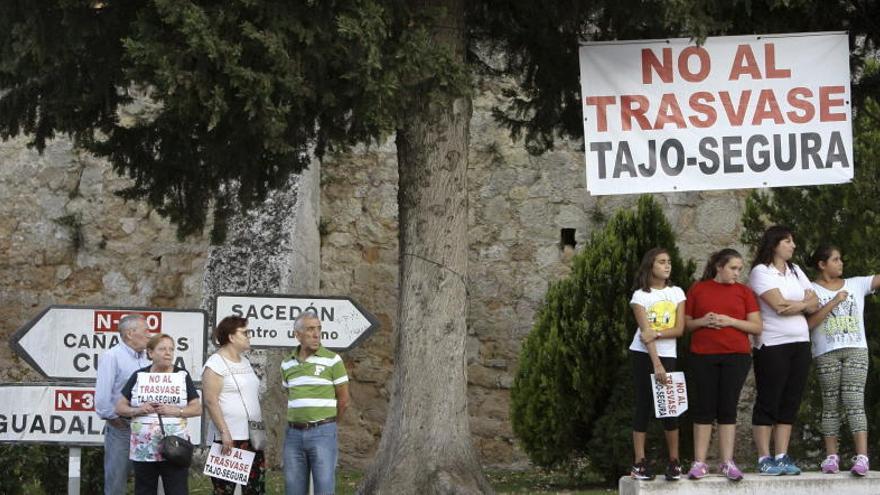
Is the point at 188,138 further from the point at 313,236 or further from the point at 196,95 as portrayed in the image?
the point at 313,236

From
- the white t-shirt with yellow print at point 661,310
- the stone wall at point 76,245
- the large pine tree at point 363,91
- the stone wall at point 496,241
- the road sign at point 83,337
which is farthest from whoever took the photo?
the stone wall at point 76,245

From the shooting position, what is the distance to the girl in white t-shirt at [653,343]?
824cm

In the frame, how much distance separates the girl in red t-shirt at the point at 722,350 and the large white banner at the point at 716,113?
0.59 meters

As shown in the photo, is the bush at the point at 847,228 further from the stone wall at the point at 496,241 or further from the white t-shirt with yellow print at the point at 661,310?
the stone wall at the point at 496,241

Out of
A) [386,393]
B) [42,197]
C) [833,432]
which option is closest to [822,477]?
[833,432]

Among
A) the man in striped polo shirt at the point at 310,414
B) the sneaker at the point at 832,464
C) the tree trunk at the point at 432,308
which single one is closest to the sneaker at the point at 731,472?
the sneaker at the point at 832,464

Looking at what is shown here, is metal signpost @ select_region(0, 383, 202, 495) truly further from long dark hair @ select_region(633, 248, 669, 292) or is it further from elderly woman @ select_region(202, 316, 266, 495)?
long dark hair @ select_region(633, 248, 669, 292)

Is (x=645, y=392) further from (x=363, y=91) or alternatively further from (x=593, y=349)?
(x=593, y=349)

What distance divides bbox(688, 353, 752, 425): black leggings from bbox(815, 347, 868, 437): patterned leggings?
0.55m

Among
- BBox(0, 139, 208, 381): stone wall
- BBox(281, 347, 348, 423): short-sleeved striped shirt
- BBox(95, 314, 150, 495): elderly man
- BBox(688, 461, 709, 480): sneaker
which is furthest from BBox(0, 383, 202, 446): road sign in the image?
BBox(0, 139, 208, 381): stone wall

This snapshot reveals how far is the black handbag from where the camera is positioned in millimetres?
7691

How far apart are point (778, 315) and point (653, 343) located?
759 mm

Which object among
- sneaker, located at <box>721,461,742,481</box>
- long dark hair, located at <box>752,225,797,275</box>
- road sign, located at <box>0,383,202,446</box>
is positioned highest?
long dark hair, located at <box>752,225,797,275</box>

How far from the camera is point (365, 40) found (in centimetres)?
742
